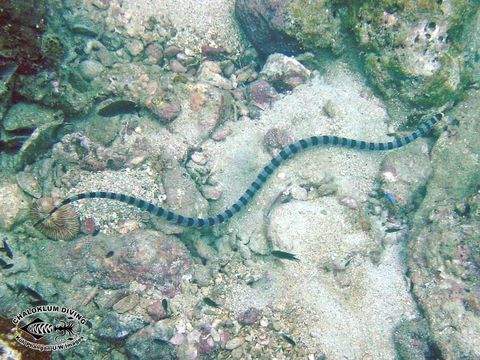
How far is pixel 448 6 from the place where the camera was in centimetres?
482

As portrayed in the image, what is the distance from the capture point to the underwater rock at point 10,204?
14.3ft

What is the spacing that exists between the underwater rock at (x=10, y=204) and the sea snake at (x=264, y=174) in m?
0.94

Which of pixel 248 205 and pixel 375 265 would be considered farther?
pixel 248 205

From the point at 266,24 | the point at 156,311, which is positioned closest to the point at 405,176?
the point at 266,24

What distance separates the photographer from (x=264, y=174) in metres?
5.55

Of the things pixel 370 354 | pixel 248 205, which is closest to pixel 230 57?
pixel 248 205

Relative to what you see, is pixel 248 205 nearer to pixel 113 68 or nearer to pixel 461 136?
pixel 113 68

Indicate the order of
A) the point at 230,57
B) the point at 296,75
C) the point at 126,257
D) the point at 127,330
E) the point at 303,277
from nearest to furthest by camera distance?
1. the point at 127,330
2. the point at 126,257
3. the point at 303,277
4. the point at 296,75
5. the point at 230,57

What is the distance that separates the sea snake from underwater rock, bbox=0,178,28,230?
3.08ft

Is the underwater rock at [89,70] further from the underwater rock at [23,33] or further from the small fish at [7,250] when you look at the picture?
the small fish at [7,250]

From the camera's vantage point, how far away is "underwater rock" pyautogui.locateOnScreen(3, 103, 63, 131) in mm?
4488

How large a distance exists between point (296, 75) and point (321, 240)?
113 inches

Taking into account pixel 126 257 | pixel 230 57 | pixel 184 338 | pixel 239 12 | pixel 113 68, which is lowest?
pixel 184 338

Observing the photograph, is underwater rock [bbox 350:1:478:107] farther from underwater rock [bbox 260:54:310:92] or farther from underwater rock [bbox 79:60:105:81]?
underwater rock [bbox 79:60:105:81]
